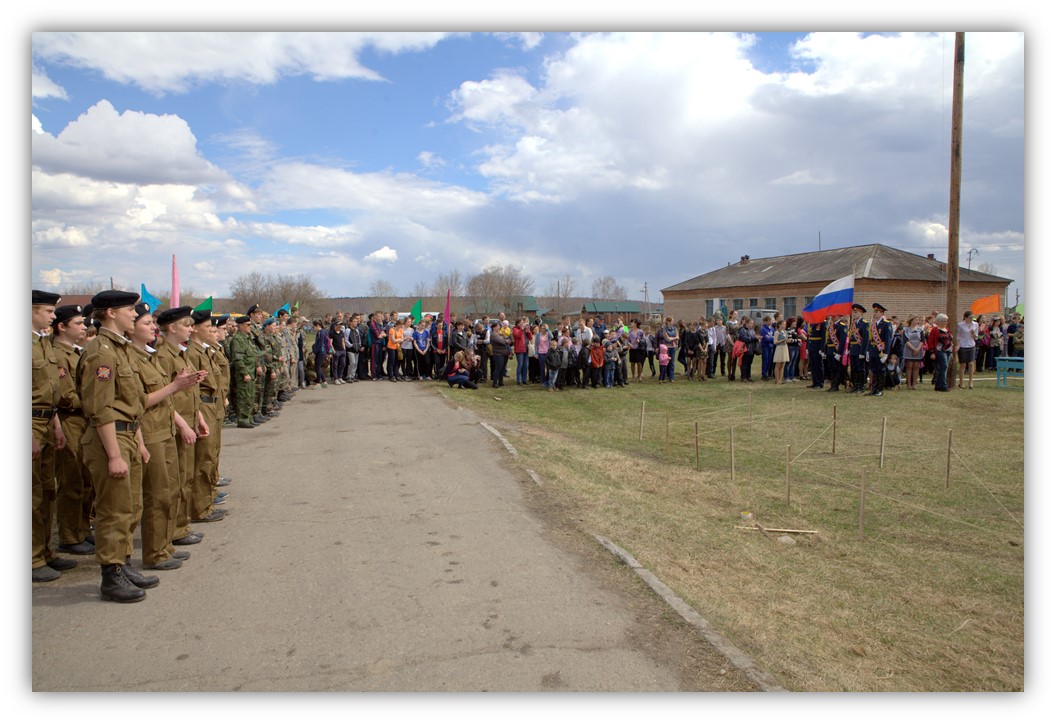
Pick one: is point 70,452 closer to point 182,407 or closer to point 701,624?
point 182,407

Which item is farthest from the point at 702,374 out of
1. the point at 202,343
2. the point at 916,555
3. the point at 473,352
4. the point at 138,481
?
the point at 138,481

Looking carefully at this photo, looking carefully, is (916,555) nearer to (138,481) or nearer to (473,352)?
Result: (138,481)

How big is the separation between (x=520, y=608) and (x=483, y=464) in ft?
14.9

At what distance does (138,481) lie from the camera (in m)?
5.21

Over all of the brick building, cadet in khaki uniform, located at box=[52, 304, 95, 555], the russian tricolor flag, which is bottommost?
cadet in khaki uniform, located at box=[52, 304, 95, 555]

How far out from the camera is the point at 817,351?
18938 millimetres

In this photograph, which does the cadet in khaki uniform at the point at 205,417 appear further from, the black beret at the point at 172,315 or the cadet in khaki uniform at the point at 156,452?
the cadet in khaki uniform at the point at 156,452

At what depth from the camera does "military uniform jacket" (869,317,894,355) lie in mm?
17078

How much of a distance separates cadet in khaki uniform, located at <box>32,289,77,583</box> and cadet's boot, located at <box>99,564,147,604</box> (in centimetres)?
72

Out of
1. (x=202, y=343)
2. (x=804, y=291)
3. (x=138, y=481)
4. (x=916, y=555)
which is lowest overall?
(x=916, y=555)

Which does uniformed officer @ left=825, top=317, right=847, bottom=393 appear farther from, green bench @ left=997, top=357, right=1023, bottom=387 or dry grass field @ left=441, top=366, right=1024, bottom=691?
green bench @ left=997, top=357, right=1023, bottom=387

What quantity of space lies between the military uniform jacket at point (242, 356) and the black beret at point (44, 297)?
20.9 feet

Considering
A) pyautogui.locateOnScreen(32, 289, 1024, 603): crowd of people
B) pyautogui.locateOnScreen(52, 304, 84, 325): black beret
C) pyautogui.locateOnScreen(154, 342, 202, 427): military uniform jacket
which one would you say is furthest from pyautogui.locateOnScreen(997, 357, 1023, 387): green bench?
pyautogui.locateOnScreen(52, 304, 84, 325): black beret

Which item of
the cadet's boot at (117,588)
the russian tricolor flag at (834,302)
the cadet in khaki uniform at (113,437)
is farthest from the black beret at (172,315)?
the russian tricolor flag at (834,302)
